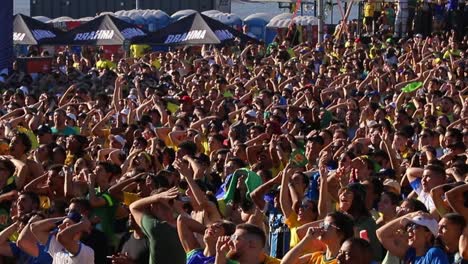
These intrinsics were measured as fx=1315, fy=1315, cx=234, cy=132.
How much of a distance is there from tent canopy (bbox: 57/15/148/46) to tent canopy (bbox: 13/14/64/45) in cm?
26

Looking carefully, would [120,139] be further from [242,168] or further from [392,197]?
[392,197]

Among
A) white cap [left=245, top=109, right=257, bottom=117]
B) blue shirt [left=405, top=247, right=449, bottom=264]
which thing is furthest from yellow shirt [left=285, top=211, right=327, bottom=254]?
white cap [left=245, top=109, right=257, bottom=117]

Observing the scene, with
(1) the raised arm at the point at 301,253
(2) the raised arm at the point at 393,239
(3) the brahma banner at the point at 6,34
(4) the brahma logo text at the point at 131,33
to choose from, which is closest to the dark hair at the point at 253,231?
(1) the raised arm at the point at 301,253

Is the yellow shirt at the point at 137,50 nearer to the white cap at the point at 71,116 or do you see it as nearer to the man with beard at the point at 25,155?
the white cap at the point at 71,116

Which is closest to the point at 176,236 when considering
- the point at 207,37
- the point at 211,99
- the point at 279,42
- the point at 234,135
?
the point at 234,135

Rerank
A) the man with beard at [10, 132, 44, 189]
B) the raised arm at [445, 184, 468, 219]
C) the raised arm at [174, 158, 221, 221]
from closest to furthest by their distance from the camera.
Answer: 1. the raised arm at [445, 184, 468, 219]
2. the raised arm at [174, 158, 221, 221]
3. the man with beard at [10, 132, 44, 189]

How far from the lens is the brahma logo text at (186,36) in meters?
24.9

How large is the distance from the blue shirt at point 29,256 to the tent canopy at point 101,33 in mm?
16712

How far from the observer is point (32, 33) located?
25.9 m

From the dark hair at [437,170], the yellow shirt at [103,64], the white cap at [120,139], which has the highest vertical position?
the dark hair at [437,170]

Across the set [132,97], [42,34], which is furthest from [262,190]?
[42,34]

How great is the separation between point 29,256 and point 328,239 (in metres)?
2.21

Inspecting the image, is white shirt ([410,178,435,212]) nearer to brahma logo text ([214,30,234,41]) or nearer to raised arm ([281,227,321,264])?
raised arm ([281,227,321,264])

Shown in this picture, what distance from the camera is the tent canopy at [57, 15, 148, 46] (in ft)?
83.8
